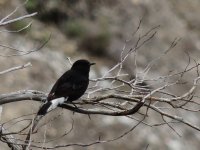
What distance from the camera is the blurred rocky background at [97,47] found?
51.1ft

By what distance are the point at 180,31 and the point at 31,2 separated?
6533mm

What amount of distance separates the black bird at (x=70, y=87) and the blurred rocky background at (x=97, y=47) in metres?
5.16

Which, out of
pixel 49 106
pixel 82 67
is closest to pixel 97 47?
pixel 82 67

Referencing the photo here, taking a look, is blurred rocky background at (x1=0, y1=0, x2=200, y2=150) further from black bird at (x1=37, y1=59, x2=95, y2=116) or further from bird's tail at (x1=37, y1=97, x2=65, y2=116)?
A: bird's tail at (x1=37, y1=97, x2=65, y2=116)

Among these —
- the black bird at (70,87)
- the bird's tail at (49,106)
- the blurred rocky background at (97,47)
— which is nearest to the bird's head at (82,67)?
the black bird at (70,87)

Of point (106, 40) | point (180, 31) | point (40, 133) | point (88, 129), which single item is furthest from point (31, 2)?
point (180, 31)

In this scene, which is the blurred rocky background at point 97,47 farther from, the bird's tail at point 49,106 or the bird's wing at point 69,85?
the bird's tail at point 49,106

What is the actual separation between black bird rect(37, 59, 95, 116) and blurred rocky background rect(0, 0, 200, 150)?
5.16 meters

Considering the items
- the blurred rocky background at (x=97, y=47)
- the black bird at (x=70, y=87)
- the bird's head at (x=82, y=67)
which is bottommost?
the black bird at (x=70, y=87)

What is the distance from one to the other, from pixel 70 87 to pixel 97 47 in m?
11.9

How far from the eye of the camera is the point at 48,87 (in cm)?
1585

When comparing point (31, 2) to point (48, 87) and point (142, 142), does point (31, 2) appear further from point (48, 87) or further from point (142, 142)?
point (142, 142)

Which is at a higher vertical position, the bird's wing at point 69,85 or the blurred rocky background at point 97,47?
the blurred rocky background at point 97,47

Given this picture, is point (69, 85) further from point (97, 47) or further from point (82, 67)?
point (97, 47)
